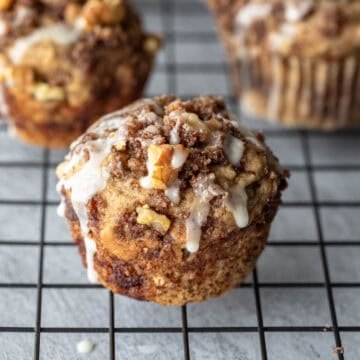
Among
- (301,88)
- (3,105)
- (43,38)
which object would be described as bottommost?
(301,88)

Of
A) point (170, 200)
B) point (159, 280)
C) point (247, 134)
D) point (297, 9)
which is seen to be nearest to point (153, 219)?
point (170, 200)

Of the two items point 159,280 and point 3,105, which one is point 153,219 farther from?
point 3,105

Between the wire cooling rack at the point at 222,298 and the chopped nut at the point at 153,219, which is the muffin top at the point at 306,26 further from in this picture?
the chopped nut at the point at 153,219

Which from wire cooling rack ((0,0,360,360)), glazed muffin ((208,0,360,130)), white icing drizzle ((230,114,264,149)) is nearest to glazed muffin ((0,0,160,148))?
wire cooling rack ((0,0,360,360))

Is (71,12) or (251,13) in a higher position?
(71,12)

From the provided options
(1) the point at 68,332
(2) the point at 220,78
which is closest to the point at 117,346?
(1) the point at 68,332

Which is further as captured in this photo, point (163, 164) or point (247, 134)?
point (247, 134)

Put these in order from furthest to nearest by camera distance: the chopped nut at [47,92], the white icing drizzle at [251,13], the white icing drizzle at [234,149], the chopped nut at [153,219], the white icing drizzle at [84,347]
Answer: the white icing drizzle at [251,13] → the chopped nut at [47,92] → the white icing drizzle at [84,347] → the white icing drizzle at [234,149] → the chopped nut at [153,219]

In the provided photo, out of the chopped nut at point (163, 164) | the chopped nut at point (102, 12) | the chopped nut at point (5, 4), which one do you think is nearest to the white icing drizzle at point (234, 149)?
the chopped nut at point (163, 164)
